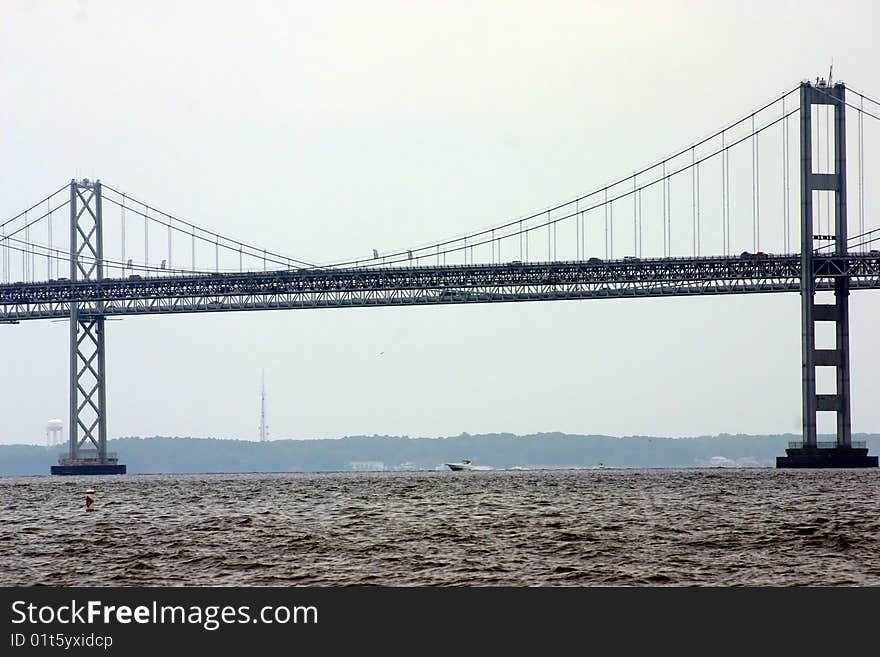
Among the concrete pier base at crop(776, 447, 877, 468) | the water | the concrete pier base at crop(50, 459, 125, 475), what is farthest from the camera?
the concrete pier base at crop(50, 459, 125, 475)

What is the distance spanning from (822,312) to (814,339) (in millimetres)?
1545

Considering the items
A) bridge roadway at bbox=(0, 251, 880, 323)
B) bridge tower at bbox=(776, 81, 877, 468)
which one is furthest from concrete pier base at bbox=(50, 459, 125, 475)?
bridge tower at bbox=(776, 81, 877, 468)

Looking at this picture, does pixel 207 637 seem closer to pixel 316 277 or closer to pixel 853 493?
pixel 853 493

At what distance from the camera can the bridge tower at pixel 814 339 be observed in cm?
7581

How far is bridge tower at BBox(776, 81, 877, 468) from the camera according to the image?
7581 centimetres

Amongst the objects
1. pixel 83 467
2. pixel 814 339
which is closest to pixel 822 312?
pixel 814 339

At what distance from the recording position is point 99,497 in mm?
59719

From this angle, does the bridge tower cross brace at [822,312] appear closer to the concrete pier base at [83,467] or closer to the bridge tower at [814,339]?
the bridge tower at [814,339]

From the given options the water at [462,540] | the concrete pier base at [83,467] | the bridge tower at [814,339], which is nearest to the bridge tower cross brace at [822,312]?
the bridge tower at [814,339]

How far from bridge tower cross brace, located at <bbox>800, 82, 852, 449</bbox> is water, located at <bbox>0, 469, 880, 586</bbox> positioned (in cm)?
2288

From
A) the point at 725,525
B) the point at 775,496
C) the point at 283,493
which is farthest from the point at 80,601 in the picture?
the point at 283,493

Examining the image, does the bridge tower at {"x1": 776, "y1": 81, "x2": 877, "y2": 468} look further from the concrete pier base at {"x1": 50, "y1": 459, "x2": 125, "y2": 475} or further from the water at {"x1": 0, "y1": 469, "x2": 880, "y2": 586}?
the concrete pier base at {"x1": 50, "y1": 459, "x2": 125, "y2": 475}

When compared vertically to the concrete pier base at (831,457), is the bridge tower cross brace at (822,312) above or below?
above

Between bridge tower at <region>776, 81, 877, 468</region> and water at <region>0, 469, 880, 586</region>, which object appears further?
bridge tower at <region>776, 81, 877, 468</region>
